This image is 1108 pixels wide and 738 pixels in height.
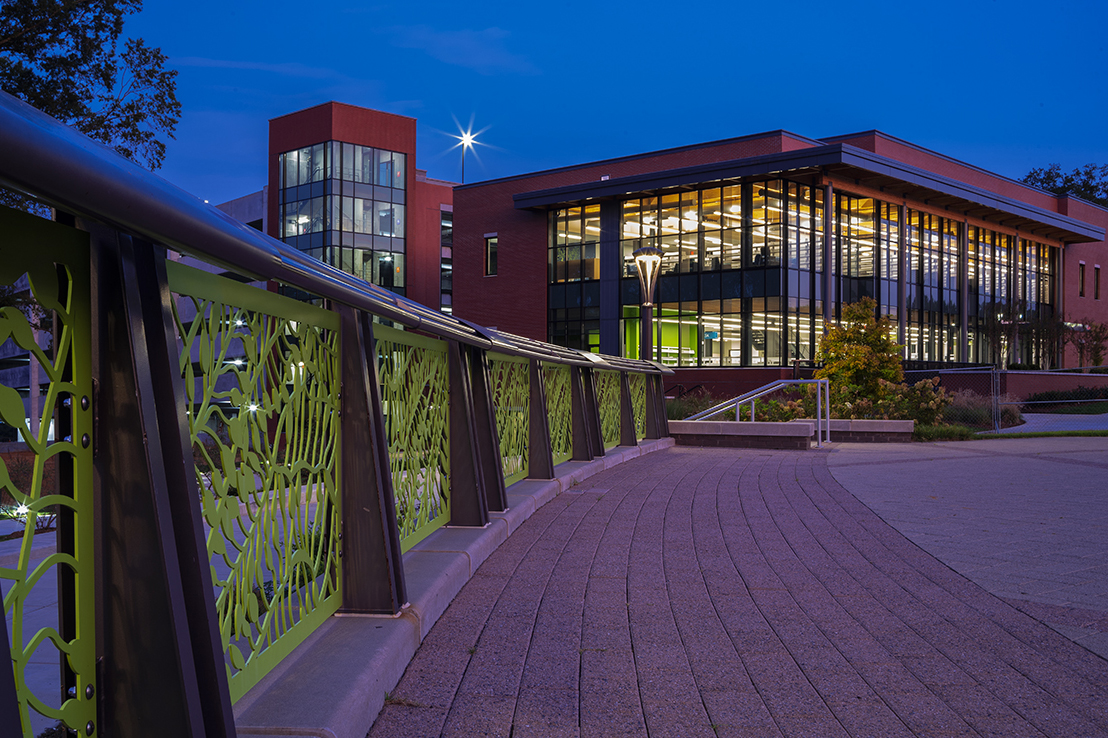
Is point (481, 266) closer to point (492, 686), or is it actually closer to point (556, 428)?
point (556, 428)

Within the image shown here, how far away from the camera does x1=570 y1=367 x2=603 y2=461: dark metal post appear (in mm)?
11188

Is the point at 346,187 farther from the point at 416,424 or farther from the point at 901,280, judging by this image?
the point at 416,424

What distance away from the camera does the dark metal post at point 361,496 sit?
12.3 feet

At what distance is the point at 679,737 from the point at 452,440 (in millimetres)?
3342

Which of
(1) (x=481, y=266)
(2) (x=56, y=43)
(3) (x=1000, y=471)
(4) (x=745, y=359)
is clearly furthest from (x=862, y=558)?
(1) (x=481, y=266)

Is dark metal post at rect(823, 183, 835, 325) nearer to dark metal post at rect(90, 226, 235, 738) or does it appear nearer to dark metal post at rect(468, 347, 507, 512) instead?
dark metal post at rect(468, 347, 507, 512)

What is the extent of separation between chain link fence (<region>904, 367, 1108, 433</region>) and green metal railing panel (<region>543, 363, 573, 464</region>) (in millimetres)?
13939

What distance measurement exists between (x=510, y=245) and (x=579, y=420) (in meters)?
30.0

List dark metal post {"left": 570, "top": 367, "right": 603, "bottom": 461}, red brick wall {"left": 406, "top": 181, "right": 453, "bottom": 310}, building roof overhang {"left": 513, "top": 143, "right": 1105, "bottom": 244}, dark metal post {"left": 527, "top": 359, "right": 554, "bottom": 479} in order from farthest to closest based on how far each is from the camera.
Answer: red brick wall {"left": 406, "top": 181, "right": 453, "bottom": 310}
building roof overhang {"left": 513, "top": 143, "right": 1105, "bottom": 244}
dark metal post {"left": 570, "top": 367, "right": 603, "bottom": 461}
dark metal post {"left": 527, "top": 359, "right": 554, "bottom": 479}

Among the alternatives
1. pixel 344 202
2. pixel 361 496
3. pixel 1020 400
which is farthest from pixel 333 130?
pixel 361 496

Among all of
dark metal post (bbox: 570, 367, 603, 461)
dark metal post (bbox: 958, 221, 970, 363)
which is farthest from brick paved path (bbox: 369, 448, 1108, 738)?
dark metal post (bbox: 958, 221, 970, 363)

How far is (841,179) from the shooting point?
1337 inches

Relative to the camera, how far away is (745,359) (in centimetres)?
3369

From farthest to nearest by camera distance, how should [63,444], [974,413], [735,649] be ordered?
[974,413] < [735,649] < [63,444]
